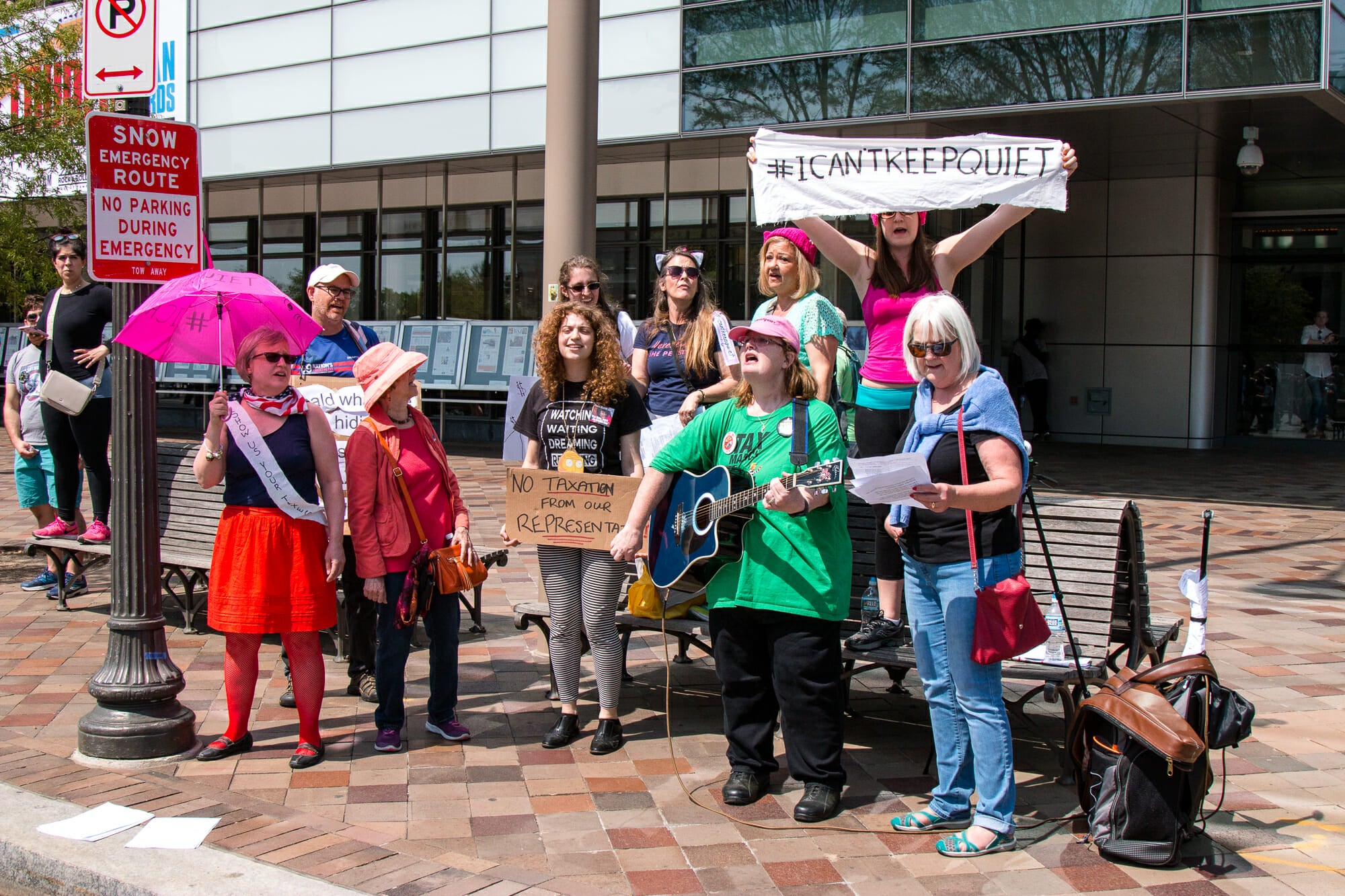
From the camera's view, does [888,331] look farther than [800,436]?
Yes

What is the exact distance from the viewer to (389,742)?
5.15 m

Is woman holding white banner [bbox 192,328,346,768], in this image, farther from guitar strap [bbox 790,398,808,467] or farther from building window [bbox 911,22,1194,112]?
building window [bbox 911,22,1194,112]

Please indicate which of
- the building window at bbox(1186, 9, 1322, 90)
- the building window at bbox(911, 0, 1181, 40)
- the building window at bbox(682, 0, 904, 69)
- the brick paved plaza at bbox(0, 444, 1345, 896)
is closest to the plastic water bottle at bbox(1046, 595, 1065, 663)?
the brick paved plaza at bbox(0, 444, 1345, 896)

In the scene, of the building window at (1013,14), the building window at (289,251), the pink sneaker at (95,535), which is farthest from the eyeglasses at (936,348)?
the building window at (289,251)

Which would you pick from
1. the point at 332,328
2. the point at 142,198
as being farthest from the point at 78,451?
the point at 142,198

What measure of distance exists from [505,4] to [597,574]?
1467cm

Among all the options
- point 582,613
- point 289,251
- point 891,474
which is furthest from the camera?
point 289,251

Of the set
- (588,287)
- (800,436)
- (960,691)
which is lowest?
(960,691)

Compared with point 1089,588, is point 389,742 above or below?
below

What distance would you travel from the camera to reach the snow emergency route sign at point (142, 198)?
4945 millimetres

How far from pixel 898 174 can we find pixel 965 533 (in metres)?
1.62

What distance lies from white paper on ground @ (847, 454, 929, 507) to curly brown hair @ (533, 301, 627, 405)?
1.70m

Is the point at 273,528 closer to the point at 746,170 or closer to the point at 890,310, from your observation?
the point at 890,310

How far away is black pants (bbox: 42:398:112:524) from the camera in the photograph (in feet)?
26.5
